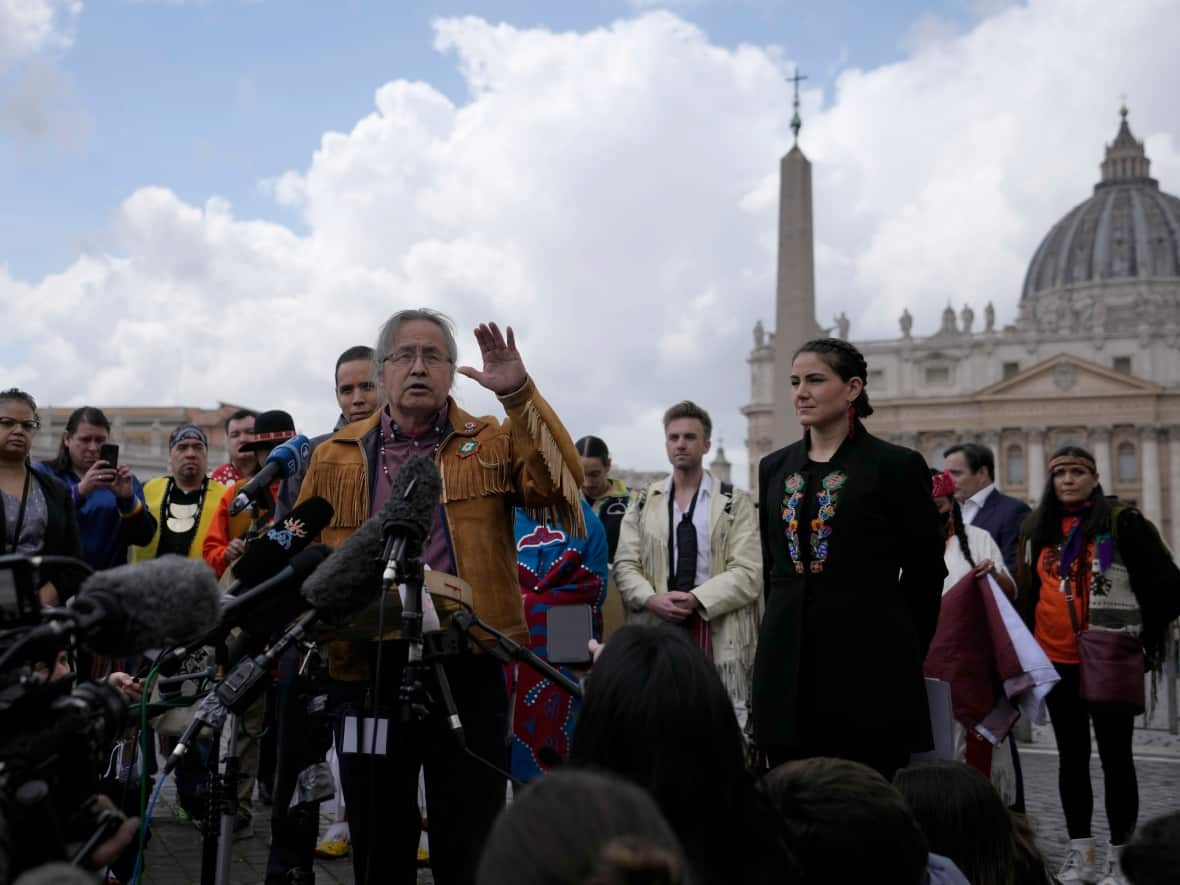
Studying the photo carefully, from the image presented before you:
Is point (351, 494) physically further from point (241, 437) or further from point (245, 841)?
point (241, 437)

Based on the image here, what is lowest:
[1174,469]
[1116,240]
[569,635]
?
[569,635]

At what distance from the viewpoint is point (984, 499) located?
977 cm

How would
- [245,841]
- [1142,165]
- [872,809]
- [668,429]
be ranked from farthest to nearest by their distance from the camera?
[1142,165], [668,429], [245,841], [872,809]

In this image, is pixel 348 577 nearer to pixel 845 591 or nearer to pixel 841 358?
pixel 845 591

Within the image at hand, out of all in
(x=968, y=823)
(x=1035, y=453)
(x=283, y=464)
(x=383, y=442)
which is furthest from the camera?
(x=1035, y=453)

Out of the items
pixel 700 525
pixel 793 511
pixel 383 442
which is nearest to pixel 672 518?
pixel 700 525

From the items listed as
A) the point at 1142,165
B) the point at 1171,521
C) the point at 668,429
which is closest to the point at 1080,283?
the point at 1142,165

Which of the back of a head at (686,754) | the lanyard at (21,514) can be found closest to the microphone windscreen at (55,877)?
the back of a head at (686,754)

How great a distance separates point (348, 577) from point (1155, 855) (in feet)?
6.70

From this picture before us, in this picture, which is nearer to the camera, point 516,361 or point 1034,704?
point 516,361

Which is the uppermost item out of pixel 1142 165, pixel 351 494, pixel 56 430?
pixel 1142 165

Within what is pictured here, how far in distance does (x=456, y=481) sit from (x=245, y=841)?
3581 millimetres

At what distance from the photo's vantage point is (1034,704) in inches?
242

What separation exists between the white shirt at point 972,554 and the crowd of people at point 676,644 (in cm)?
2
